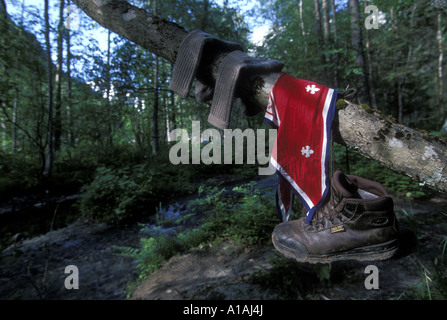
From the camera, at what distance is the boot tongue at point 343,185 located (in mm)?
1202

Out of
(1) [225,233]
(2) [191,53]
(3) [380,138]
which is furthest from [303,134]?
(1) [225,233]

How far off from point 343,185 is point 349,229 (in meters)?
0.25

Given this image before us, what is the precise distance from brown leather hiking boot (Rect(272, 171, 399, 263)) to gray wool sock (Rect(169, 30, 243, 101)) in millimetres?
1080

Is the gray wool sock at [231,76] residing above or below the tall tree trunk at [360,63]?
below

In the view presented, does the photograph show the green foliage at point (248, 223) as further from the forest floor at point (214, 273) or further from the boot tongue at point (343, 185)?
the boot tongue at point (343, 185)

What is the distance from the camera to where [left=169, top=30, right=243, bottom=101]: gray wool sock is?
1.32 metres

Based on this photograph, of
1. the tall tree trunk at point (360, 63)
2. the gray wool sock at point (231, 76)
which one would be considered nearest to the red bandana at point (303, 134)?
the gray wool sock at point (231, 76)

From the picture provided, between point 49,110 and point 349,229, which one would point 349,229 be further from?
point 49,110

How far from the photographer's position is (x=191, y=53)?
1.35 metres

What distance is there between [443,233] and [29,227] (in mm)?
9899

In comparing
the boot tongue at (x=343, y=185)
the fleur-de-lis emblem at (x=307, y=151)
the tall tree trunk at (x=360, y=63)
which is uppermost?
the tall tree trunk at (x=360, y=63)

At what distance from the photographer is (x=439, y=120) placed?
39.9ft

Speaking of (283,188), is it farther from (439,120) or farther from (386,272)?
(439,120)

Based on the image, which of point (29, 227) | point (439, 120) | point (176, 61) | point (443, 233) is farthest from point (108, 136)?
point (439, 120)
